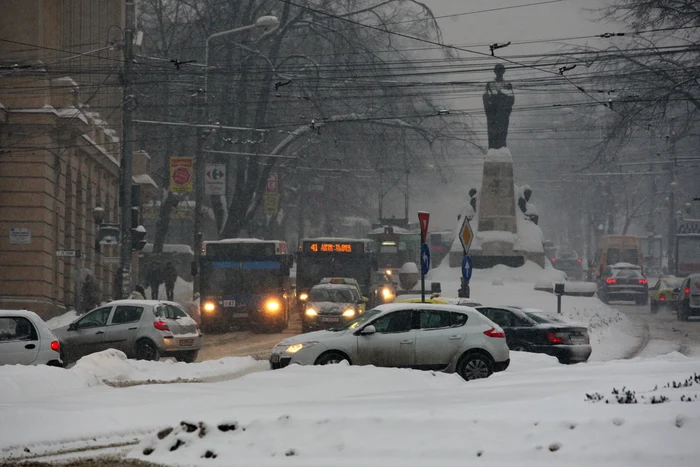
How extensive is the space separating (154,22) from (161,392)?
1682 inches

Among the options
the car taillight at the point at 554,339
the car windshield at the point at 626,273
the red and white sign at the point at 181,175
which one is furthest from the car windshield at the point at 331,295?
the car windshield at the point at 626,273

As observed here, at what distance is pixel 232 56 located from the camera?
4844 cm

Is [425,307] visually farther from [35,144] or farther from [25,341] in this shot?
[35,144]

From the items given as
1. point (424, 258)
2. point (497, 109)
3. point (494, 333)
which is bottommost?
point (494, 333)

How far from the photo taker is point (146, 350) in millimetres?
22594

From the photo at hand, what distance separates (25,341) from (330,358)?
4649 mm

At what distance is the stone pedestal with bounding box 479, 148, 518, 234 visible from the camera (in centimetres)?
5031

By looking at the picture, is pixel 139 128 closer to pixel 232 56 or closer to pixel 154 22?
pixel 154 22

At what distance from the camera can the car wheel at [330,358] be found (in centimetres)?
1753

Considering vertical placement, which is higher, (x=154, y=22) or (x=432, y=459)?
(x=154, y=22)

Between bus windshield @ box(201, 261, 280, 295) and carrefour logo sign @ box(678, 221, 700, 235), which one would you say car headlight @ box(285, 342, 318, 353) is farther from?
carrefour logo sign @ box(678, 221, 700, 235)

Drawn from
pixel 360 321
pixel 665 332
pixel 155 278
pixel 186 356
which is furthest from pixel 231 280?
pixel 360 321

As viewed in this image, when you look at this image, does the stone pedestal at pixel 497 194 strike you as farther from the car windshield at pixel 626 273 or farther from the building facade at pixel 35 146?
the building facade at pixel 35 146

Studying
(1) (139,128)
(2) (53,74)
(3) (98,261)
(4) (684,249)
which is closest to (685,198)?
(4) (684,249)
